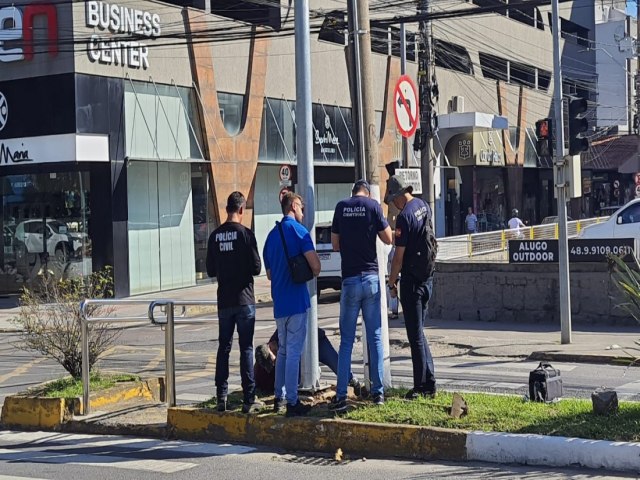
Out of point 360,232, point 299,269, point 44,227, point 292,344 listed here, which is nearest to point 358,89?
point 360,232

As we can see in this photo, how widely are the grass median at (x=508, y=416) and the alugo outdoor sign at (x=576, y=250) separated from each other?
29.3 ft

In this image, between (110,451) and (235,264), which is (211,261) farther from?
(110,451)

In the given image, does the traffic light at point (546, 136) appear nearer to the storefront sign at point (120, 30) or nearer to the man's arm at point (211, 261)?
the man's arm at point (211, 261)

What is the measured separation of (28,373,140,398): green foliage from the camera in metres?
9.87

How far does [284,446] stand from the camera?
8.23 metres

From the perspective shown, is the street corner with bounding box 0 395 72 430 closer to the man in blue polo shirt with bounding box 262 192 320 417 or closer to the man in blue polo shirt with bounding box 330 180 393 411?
the man in blue polo shirt with bounding box 262 192 320 417

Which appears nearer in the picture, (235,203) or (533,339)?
(235,203)

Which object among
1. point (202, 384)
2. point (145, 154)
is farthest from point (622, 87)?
point (202, 384)

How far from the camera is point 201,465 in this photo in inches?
303

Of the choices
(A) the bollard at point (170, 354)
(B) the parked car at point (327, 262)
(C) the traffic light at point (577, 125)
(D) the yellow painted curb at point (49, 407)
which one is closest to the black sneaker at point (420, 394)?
(A) the bollard at point (170, 354)

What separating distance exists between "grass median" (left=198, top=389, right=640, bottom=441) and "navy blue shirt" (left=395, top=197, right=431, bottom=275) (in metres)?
1.28

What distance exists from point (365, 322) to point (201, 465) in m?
1.94

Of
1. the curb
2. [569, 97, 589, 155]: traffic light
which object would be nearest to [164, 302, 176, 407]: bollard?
the curb

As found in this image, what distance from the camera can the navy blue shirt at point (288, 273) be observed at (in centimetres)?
838
